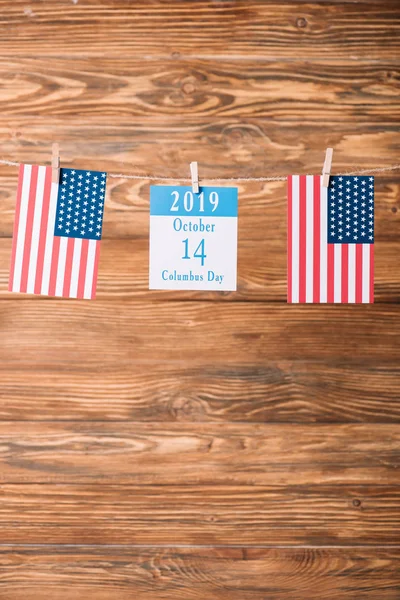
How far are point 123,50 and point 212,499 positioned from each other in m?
1.20

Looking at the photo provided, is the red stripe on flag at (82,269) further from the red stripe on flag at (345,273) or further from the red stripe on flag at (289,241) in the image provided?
the red stripe on flag at (345,273)

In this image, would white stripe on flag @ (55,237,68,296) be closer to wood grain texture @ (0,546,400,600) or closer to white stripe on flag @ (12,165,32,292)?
white stripe on flag @ (12,165,32,292)

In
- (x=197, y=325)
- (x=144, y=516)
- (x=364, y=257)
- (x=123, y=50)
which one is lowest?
(x=144, y=516)

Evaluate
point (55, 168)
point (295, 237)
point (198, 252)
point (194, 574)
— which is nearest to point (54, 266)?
point (55, 168)

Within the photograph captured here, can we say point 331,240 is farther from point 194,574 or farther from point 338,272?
point 194,574

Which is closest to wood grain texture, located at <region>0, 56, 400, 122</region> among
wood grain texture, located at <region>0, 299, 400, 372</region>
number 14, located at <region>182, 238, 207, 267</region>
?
number 14, located at <region>182, 238, 207, 267</region>

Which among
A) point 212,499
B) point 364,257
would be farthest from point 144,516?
point 364,257

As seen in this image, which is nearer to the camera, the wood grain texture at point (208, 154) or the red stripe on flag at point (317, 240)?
the red stripe on flag at point (317, 240)

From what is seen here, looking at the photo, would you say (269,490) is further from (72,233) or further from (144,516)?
(72,233)

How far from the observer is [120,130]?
1.54m

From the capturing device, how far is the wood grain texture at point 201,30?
60.6 inches

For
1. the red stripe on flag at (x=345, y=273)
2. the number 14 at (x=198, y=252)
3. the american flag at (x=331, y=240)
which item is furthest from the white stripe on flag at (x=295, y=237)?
the number 14 at (x=198, y=252)

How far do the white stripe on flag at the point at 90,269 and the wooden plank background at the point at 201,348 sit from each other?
0.51ft

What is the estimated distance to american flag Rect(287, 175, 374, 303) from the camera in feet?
4.53
